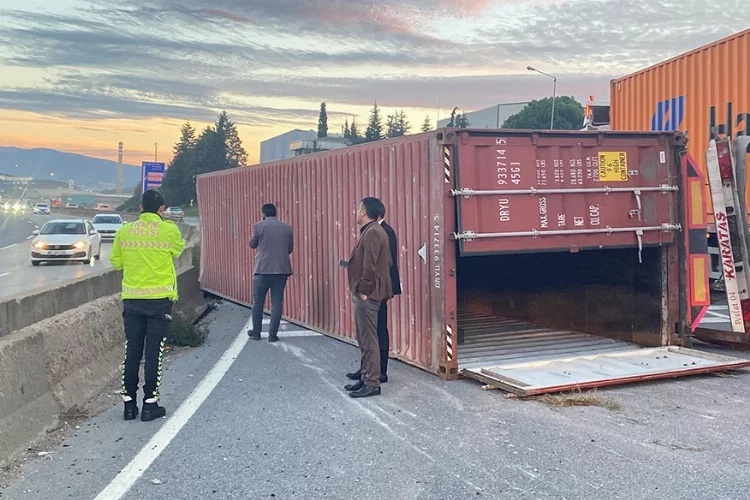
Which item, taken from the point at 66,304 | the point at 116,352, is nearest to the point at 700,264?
the point at 116,352

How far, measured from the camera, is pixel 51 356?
5902 mm

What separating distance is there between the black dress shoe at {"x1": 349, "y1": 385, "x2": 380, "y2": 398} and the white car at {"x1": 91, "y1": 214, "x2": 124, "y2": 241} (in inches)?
1258

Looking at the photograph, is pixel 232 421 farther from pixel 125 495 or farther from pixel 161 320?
pixel 125 495

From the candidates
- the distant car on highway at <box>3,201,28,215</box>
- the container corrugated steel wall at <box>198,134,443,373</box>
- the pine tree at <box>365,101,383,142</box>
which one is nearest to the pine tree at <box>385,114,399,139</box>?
the pine tree at <box>365,101,383,142</box>

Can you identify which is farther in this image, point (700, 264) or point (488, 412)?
point (700, 264)

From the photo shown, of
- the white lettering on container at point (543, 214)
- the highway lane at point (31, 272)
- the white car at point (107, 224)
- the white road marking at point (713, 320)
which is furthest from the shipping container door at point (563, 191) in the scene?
the white car at point (107, 224)

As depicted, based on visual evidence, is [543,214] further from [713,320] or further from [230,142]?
[230,142]

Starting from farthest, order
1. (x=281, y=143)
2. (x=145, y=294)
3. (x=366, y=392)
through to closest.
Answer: (x=281, y=143)
(x=366, y=392)
(x=145, y=294)

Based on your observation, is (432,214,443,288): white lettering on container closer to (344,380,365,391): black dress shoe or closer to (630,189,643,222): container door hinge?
(344,380,365,391): black dress shoe

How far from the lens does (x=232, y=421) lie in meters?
5.79

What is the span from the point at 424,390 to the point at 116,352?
333cm

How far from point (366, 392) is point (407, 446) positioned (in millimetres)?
1509

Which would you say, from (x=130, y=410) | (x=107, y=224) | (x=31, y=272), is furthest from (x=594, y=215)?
(x=107, y=224)

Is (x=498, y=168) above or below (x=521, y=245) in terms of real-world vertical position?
above
